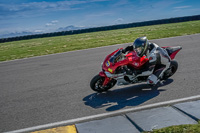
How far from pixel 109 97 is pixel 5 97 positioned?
3.12 meters

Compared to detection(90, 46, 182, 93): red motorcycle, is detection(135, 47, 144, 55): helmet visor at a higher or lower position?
higher

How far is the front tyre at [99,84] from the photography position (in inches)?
235

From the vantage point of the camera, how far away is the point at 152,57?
20.2ft

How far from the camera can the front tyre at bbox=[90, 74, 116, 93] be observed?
5.97 metres

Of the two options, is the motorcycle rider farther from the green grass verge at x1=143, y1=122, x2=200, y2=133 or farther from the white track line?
the green grass verge at x1=143, y1=122, x2=200, y2=133

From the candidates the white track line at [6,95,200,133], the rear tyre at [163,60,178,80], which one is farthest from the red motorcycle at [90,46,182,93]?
the white track line at [6,95,200,133]

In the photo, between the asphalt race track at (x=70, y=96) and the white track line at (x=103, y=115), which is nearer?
the white track line at (x=103, y=115)

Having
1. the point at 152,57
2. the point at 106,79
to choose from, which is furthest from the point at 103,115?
the point at 152,57

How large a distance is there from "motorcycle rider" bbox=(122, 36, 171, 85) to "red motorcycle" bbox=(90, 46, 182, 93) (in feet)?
0.37

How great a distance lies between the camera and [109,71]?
5.72m

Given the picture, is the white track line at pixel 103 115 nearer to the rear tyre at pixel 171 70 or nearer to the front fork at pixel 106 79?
the front fork at pixel 106 79

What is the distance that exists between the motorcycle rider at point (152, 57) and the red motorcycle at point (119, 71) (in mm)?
112

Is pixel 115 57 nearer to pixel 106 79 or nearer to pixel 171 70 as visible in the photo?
pixel 106 79

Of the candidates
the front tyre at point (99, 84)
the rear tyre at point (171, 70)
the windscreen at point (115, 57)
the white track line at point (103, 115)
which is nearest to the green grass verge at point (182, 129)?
the white track line at point (103, 115)
